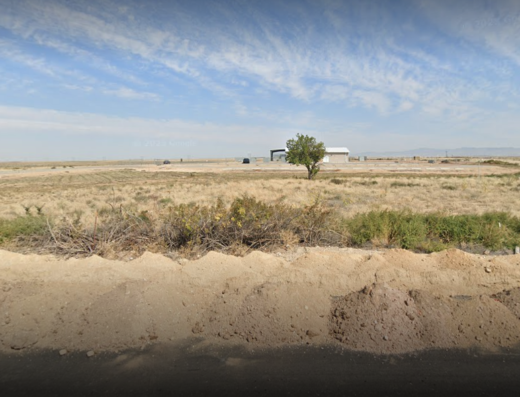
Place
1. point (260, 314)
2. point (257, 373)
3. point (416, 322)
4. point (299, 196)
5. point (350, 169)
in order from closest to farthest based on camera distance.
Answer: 1. point (257, 373)
2. point (416, 322)
3. point (260, 314)
4. point (299, 196)
5. point (350, 169)

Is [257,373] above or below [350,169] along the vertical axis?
below

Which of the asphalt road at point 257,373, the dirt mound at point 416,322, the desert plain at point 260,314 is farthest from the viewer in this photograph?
the dirt mound at point 416,322

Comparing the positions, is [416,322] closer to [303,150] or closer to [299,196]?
[299,196]

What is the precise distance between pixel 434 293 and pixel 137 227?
6321 millimetres

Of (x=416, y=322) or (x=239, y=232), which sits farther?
(x=239, y=232)

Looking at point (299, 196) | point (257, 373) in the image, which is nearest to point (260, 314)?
point (257, 373)

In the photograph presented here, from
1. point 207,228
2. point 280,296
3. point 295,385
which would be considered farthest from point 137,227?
point 295,385

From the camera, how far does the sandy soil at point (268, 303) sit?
456 cm

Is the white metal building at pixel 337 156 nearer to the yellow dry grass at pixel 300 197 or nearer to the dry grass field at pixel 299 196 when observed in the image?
the dry grass field at pixel 299 196

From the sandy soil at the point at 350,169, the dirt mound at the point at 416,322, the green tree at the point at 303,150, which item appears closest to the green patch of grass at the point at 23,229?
the dirt mound at the point at 416,322

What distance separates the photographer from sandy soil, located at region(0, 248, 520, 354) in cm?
456

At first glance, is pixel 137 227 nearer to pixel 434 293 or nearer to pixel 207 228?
pixel 207 228

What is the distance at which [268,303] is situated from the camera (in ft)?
16.8

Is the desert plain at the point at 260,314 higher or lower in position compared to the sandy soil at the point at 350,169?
lower
